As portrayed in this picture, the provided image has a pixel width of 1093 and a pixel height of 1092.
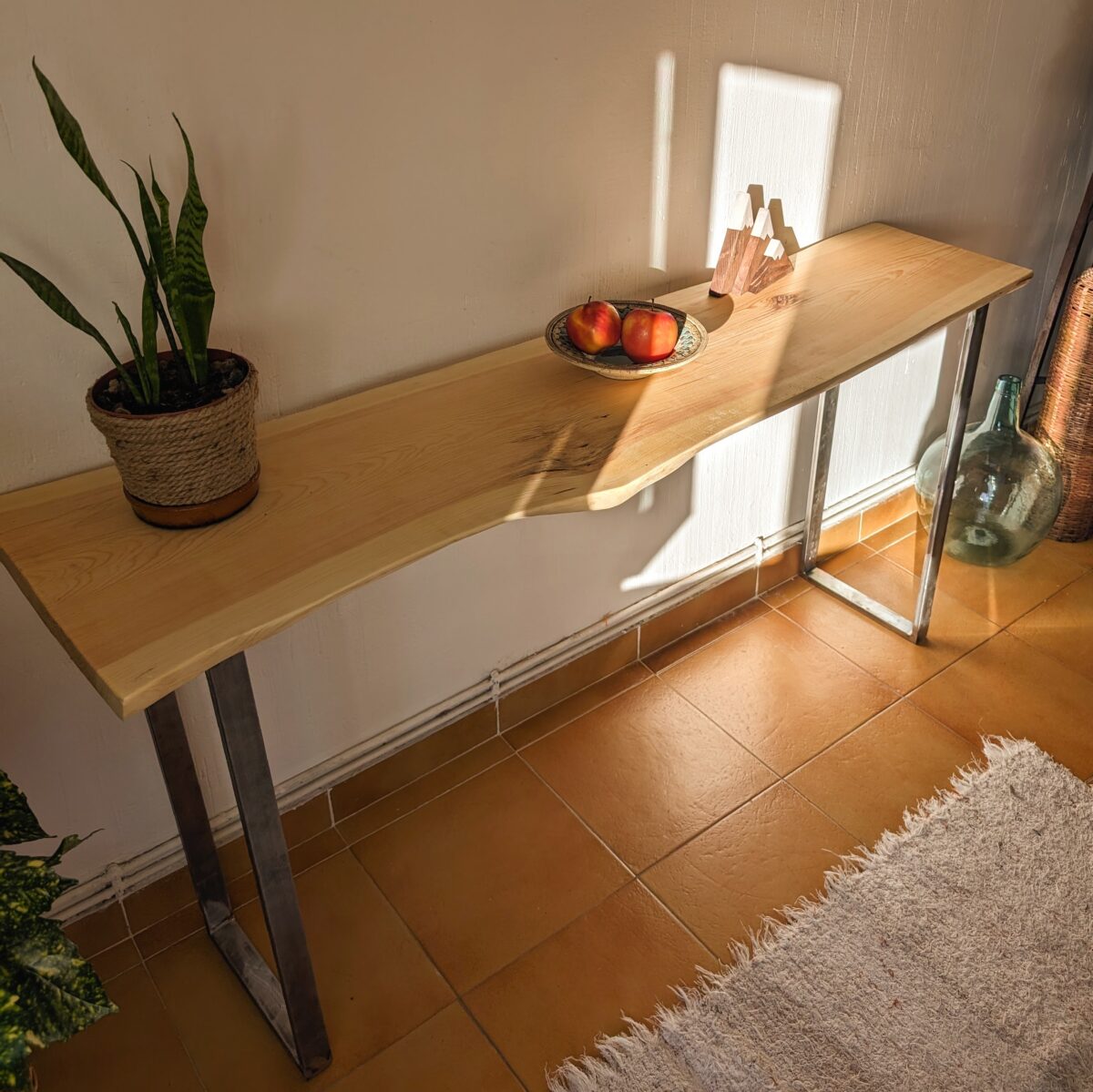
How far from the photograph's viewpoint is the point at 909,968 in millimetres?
1878

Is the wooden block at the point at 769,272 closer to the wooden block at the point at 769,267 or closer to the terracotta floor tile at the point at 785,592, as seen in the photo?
the wooden block at the point at 769,267

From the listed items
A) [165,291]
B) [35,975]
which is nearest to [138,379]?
[165,291]

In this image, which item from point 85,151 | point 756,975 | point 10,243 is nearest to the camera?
point 85,151

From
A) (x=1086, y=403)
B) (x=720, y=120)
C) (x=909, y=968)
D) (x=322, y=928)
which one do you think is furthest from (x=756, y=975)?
(x=1086, y=403)

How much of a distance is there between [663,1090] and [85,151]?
154cm

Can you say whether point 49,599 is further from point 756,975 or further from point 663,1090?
point 756,975

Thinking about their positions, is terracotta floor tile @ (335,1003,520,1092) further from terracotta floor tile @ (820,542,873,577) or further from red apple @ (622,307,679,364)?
terracotta floor tile @ (820,542,873,577)

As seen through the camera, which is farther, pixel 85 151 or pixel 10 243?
pixel 10 243

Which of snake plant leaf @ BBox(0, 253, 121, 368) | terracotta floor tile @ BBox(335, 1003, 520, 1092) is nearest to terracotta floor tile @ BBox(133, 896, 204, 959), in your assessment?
terracotta floor tile @ BBox(335, 1003, 520, 1092)

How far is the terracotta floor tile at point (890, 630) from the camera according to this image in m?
2.55

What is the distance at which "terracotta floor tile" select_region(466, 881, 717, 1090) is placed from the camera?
70.2 inches

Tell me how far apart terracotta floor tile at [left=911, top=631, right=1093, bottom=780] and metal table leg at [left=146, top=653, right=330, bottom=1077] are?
1.47 meters

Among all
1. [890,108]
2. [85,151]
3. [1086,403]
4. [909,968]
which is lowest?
[909,968]

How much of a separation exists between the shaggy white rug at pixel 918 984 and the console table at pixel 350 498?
60cm
